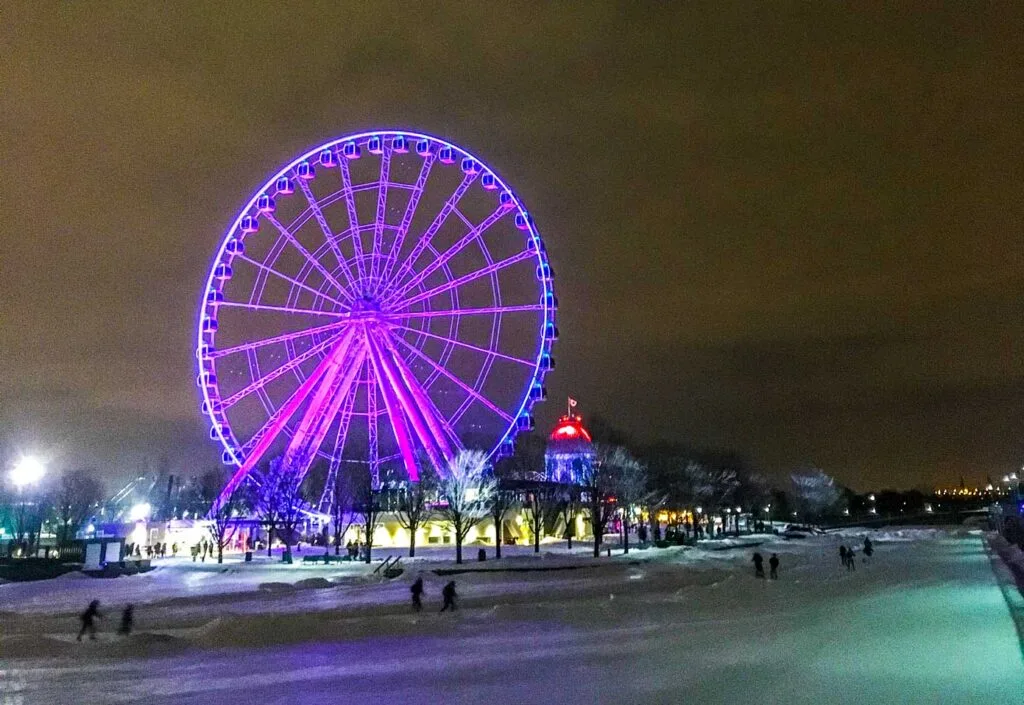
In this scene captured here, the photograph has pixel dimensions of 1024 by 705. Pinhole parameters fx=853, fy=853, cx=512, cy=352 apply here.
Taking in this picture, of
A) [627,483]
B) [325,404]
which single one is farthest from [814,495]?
[325,404]

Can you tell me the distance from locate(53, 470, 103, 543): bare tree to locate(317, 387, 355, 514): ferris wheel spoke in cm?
2896

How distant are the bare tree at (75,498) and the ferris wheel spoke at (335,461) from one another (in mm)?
28956

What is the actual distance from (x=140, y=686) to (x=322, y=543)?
56.6 meters

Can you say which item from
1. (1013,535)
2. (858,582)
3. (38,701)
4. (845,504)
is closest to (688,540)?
(1013,535)

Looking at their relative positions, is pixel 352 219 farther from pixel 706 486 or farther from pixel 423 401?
pixel 706 486

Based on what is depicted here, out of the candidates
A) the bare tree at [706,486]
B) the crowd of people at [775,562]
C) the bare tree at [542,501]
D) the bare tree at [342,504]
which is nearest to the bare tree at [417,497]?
the bare tree at [342,504]

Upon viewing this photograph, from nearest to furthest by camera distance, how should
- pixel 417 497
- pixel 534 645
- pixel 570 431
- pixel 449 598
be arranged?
pixel 534 645 → pixel 449 598 → pixel 417 497 → pixel 570 431

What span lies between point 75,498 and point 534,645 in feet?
300

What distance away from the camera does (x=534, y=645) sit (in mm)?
19031

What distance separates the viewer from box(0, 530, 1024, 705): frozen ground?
45.7 ft

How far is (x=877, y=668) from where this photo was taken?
15.5 meters

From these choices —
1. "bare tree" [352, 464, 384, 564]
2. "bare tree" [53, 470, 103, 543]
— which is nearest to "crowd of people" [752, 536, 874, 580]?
"bare tree" [352, 464, 384, 564]

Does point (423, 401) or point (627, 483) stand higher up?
point (423, 401)

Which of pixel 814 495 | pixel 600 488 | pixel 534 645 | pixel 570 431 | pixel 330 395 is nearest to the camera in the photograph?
pixel 534 645
